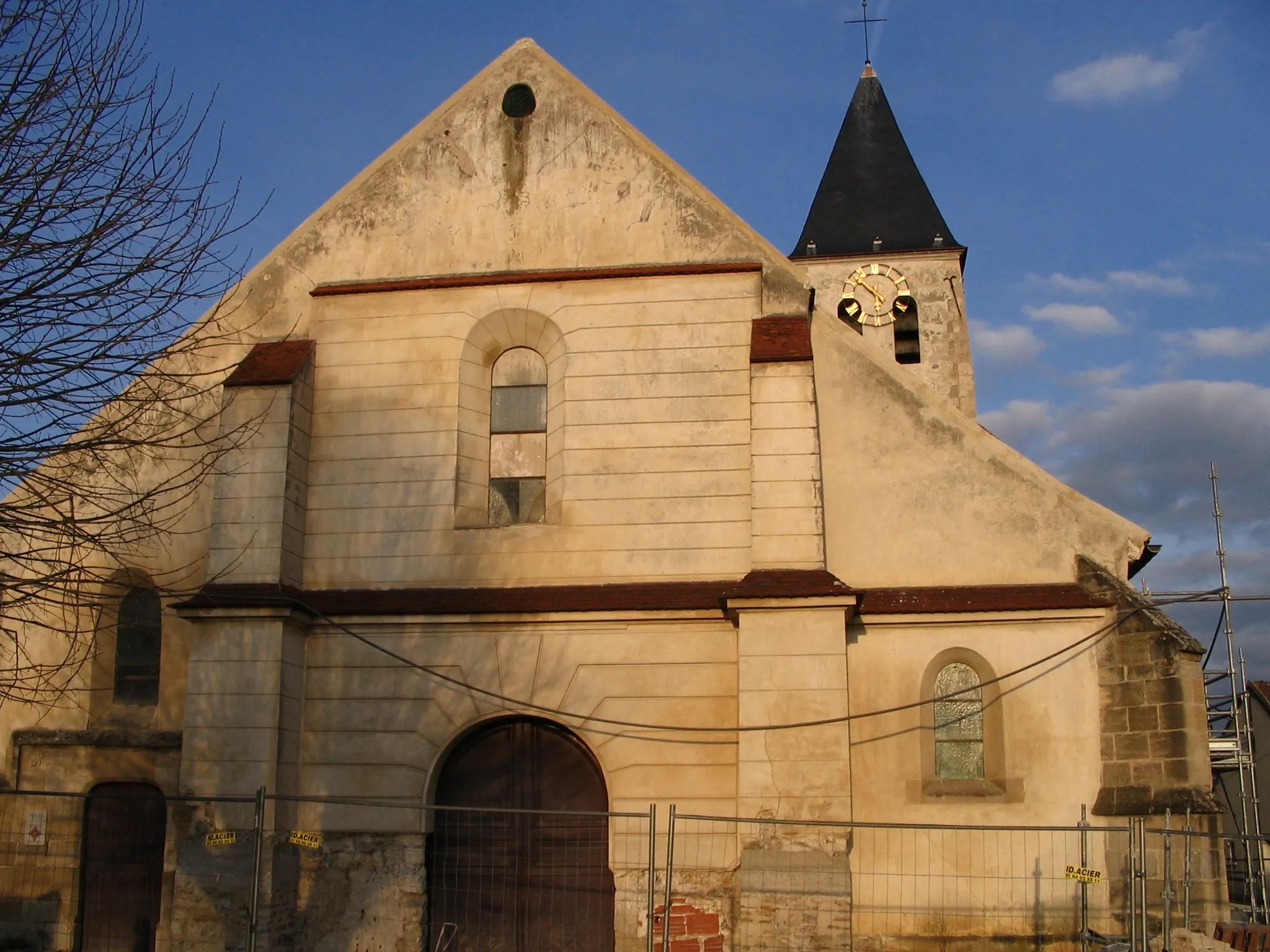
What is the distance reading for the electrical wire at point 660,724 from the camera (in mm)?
12469

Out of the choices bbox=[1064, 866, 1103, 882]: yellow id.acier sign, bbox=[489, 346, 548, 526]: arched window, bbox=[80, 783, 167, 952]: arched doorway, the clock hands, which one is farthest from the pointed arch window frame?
the clock hands

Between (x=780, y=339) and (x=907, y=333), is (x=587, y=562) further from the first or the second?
(x=907, y=333)

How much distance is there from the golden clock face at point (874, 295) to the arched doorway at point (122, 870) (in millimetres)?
17871

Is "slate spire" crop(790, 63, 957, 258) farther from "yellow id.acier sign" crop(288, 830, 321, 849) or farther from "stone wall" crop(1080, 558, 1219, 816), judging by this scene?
"yellow id.acier sign" crop(288, 830, 321, 849)

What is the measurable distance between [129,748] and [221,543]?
2.36 meters

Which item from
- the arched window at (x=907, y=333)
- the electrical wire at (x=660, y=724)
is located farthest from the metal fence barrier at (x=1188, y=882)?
the arched window at (x=907, y=333)

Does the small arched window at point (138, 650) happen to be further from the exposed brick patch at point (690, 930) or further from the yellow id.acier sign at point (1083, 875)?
the yellow id.acier sign at point (1083, 875)

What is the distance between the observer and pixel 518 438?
1457 cm

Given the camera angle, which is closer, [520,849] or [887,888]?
[887,888]

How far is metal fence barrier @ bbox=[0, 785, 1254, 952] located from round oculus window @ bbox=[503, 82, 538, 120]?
775cm

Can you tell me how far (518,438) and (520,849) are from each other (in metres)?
4.34

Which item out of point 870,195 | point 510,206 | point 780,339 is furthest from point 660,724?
point 870,195

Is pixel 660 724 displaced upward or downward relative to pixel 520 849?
upward


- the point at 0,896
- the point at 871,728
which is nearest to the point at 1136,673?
the point at 871,728
